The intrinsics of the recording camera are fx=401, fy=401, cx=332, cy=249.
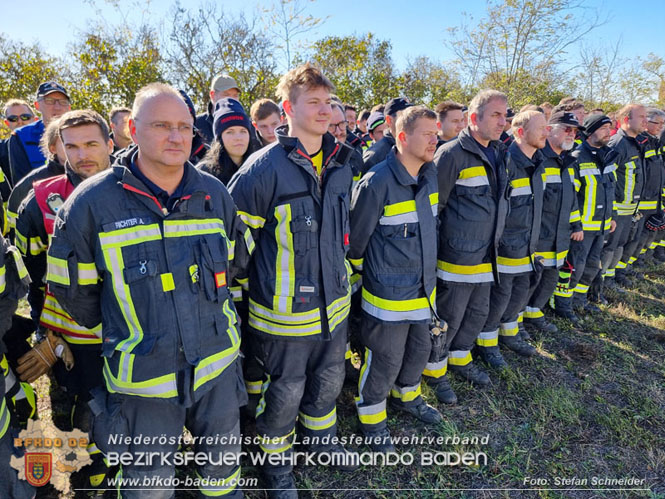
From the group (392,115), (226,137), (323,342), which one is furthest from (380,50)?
(323,342)

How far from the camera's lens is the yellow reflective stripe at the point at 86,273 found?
6.45 ft

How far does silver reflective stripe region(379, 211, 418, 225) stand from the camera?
3.15m

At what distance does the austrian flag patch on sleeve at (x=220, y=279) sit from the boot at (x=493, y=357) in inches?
138

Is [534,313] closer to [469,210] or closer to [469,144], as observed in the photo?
[469,210]

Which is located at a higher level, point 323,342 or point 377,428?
point 323,342

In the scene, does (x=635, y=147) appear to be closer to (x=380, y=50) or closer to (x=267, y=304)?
(x=267, y=304)

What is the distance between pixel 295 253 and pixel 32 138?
175 inches

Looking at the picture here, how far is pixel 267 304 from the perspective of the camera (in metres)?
2.73

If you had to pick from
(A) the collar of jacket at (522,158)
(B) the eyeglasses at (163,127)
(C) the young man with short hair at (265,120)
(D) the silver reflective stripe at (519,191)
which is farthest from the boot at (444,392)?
(B) the eyeglasses at (163,127)

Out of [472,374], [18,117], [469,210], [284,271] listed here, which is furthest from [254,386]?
[18,117]

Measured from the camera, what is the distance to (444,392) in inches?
156

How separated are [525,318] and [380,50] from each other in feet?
44.4

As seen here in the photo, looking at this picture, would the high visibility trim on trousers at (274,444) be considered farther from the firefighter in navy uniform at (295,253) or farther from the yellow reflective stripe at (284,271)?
the yellow reflective stripe at (284,271)

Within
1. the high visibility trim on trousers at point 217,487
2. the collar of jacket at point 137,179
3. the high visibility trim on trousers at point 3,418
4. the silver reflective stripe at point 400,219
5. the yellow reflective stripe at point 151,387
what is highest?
the collar of jacket at point 137,179
